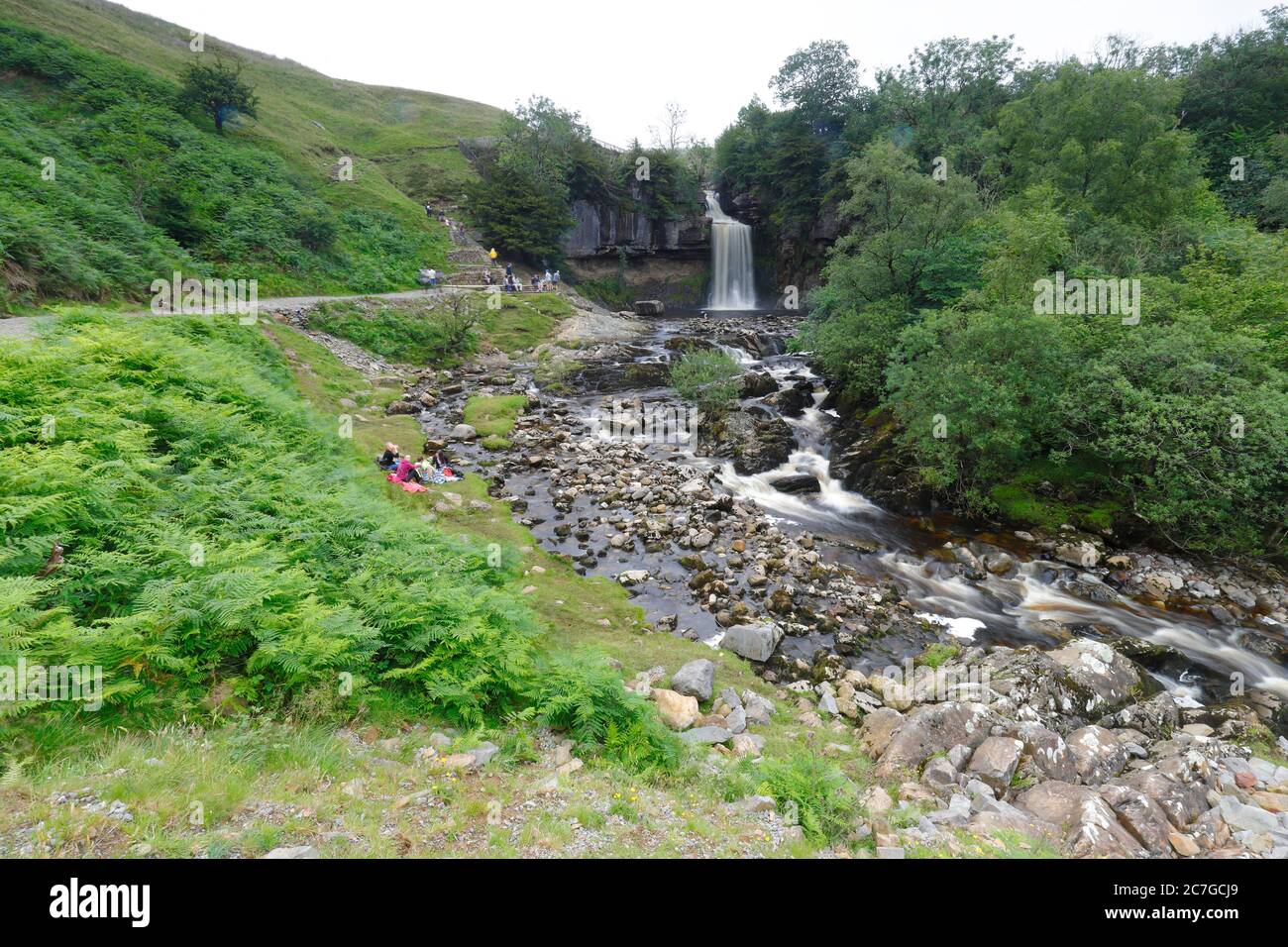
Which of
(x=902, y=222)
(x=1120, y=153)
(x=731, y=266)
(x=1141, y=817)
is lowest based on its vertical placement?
(x=1141, y=817)

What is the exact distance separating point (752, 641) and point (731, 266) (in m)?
64.5

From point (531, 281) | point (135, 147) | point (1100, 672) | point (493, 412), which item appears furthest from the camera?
point (531, 281)

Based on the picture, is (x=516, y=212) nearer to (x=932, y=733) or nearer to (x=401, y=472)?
(x=401, y=472)

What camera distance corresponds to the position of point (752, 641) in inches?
429

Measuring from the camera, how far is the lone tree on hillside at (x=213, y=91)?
4062 centimetres

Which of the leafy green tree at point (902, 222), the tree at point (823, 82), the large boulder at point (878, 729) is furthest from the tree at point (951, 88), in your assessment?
the large boulder at point (878, 729)

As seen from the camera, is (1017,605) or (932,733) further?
(1017,605)

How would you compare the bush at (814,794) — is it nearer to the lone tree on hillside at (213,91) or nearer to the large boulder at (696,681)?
the large boulder at (696,681)

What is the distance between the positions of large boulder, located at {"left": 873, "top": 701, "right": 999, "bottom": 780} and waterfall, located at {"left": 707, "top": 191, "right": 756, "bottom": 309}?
63.2 m

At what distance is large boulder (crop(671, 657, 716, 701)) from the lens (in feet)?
28.7

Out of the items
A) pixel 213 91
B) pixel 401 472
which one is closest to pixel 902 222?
pixel 401 472

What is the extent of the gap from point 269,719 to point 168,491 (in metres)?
5.10

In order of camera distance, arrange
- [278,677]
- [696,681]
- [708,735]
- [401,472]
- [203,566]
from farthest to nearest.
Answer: [401,472], [696,681], [708,735], [203,566], [278,677]
